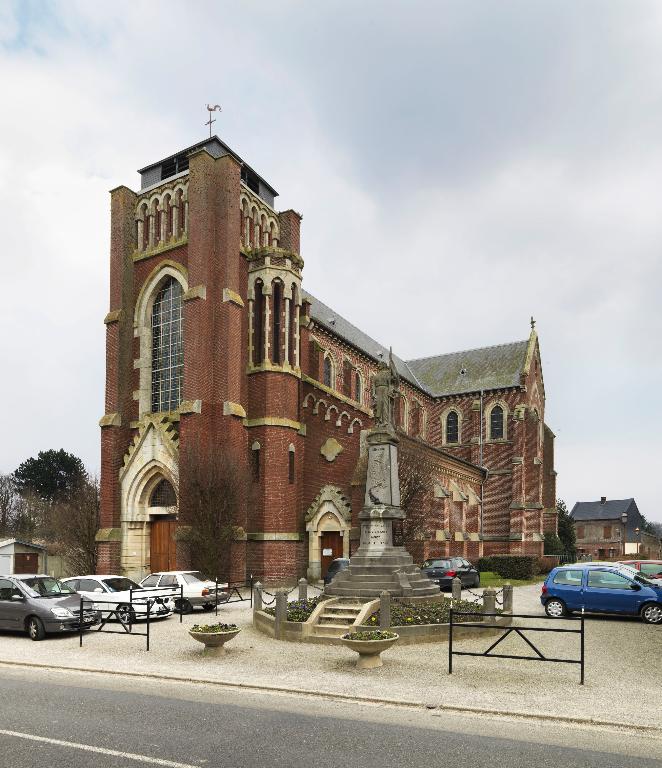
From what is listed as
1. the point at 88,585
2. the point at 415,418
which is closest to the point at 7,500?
the point at 415,418

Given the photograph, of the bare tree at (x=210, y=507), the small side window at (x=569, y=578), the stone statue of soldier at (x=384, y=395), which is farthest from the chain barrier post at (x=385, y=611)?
the bare tree at (x=210, y=507)

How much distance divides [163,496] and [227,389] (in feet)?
20.0

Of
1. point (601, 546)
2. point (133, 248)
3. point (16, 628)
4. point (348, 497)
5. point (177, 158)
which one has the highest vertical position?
point (177, 158)

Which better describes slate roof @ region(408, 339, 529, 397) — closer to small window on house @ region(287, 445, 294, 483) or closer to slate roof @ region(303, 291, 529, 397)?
slate roof @ region(303, 291, 529, 397)

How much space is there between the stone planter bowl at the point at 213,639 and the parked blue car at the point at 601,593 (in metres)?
9.54

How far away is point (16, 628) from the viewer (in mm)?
16719

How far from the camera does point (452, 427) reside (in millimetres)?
57375

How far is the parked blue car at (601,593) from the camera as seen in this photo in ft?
60.4

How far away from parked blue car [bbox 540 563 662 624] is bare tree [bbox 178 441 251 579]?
520 inches

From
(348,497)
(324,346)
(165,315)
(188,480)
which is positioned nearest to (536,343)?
(324,346)

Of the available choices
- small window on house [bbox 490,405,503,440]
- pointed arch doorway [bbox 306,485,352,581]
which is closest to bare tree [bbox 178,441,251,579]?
pointed arch doorway [bbox 306,485,352,581]

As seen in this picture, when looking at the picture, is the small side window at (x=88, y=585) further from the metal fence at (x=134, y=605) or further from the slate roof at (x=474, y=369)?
the slate roof at (x=474, y=369)

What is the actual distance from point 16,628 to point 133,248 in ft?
74.1

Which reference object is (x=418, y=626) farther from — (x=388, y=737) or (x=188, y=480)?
(x=188, y=480)
